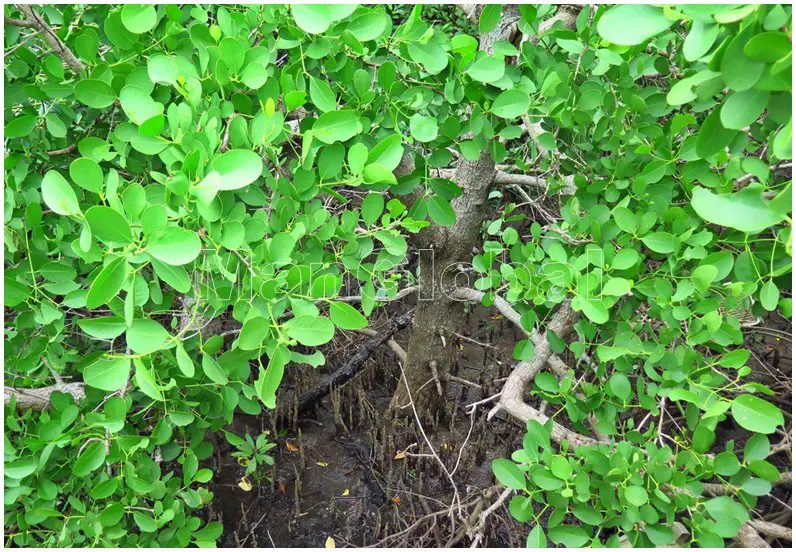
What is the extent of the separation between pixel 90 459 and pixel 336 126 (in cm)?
76

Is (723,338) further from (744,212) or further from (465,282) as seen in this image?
(465,282)

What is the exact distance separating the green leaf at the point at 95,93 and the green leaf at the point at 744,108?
0.97 metres

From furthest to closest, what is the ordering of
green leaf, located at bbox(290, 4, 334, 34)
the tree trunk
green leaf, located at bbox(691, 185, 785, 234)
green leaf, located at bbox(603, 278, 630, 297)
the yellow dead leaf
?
the yellow dead leaf → the tree trunk → green leaf, located at bbox(603, 278, 630, 297) → green leaf, located at bbox(290, 4, 334, 34) → green leaf, located at bbox(691, 185, 785, 234)

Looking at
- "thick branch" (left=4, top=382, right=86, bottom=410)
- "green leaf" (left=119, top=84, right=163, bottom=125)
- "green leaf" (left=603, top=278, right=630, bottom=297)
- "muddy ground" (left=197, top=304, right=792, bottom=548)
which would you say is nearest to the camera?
"green leaf" (left=119, top=84, right=163, bottom=125)

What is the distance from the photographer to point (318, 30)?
2.55 feet

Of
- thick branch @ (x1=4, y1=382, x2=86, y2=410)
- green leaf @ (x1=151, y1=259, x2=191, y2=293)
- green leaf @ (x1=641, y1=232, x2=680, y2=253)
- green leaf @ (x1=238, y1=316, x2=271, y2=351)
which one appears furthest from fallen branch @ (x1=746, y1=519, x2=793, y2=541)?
thick branch @ (x1=4, y1=382, x2=86, y2=410)

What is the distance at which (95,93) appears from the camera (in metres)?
1.04

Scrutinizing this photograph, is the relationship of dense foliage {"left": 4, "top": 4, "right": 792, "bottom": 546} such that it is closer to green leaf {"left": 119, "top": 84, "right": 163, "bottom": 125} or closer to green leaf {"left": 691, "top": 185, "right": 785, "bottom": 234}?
green leaf {"left": 119, "top": 84, "right": 163, "bottom": 125}

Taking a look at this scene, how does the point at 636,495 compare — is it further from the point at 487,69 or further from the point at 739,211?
the point at 487,69

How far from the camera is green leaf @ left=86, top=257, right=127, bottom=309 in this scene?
0.70m

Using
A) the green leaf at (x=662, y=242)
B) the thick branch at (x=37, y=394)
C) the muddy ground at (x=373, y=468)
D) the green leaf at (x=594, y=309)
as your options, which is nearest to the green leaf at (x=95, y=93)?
the thick branch at (x=37, y=394)

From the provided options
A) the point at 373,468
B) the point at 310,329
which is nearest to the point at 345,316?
the point at 310,329

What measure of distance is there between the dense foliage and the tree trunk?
0.39m

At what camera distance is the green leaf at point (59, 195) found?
73 centimetres
